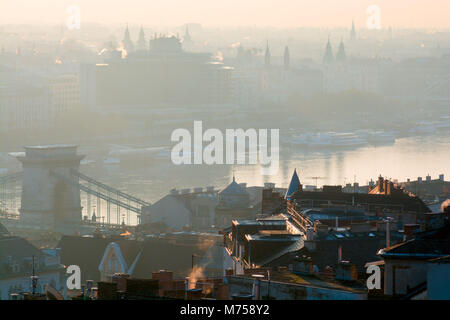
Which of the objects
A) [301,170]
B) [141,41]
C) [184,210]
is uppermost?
[141,41]

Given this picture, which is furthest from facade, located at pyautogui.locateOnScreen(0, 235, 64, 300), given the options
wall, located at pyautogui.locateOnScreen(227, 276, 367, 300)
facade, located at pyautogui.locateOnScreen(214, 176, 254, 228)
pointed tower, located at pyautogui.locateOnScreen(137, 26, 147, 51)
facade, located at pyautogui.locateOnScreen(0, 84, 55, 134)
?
pointed tower, located at pyautogui.locateOnScreen(137, 26, 147, 51)

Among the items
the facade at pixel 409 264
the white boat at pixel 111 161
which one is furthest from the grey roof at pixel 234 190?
the white boat at pixel 111 161

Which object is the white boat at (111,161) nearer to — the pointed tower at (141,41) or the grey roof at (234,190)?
the grey roof at (234,190)

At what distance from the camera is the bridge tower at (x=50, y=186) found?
1210 inches

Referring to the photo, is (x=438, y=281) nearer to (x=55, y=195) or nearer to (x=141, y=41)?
(x=55, y=195)

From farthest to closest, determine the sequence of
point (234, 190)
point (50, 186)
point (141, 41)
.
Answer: point (141, 41), point (50, 186), point (234, 190)

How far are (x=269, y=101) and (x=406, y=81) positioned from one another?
25120 mm

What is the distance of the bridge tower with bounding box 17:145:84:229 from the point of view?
101 ft

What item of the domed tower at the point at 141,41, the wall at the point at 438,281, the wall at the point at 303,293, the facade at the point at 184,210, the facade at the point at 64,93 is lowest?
the wall at the point at 303,293

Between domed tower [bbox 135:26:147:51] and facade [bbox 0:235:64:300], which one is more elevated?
domed tower [bbox 135:26:147:51]

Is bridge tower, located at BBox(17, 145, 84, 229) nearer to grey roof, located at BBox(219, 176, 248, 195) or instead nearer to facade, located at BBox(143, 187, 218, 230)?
facade, located at BBox(143, 187, 218, 230)

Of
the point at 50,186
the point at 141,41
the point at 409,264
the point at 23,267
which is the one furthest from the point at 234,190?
the point at 141,41

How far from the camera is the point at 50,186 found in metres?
31.6

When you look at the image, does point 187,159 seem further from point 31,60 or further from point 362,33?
point 362,33
